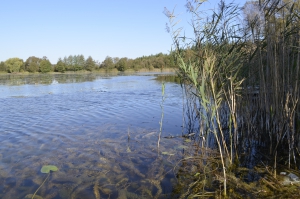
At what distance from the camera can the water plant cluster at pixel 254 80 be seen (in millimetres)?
4430

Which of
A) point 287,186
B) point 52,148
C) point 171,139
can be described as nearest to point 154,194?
point 287,186

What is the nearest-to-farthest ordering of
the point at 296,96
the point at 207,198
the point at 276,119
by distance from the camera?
the point at 207,198
the point at 296,96
the point at 276,119

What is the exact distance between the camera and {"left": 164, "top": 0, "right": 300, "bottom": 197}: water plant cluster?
443 cm

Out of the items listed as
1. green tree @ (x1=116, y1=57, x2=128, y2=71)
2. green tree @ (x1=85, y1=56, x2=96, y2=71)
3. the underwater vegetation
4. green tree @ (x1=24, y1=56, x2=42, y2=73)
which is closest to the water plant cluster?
the underwater vegetation

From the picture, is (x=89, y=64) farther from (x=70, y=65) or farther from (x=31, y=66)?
(x=31, y=66)

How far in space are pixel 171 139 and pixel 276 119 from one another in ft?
10.6

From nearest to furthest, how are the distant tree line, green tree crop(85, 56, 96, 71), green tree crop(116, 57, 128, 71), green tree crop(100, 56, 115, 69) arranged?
the distant tree line, green tree crop(85, 56, 96, 71), green tree crop(116, 57, 128, 71), green tree crop(100, 56, 115, 69)

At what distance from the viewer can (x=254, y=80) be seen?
603 cm

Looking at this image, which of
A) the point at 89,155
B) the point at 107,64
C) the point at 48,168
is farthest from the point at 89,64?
Answer: the point at 48,168

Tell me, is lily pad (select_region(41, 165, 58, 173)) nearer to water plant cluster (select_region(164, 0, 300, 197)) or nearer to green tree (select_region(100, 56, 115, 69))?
water plant cluster (select_region(164, 0, 300, 197))

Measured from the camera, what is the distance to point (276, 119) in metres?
4.97

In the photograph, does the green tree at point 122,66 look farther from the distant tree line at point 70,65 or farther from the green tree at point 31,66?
the green tree at point 31,66

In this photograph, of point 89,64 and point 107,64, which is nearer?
point 89,64

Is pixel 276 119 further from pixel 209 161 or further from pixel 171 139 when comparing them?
pixel 171 139
